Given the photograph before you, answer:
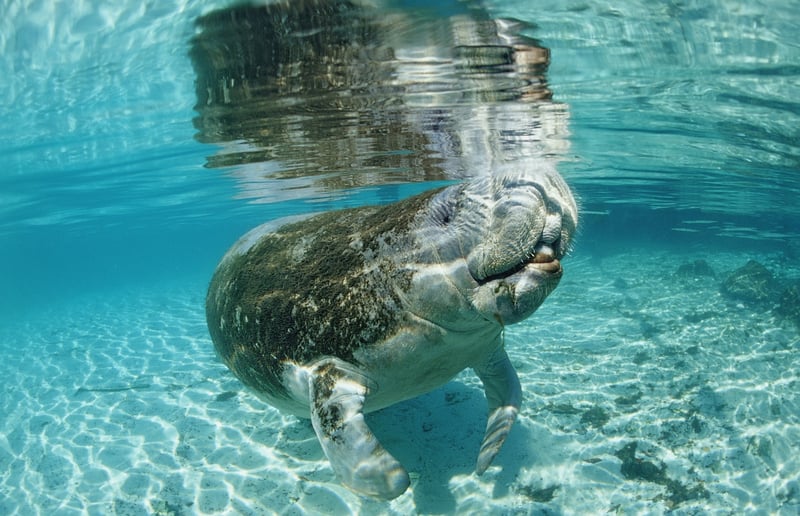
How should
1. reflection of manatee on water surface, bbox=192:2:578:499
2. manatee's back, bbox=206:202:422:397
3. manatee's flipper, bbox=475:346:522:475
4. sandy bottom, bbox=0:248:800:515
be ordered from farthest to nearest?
sandy bottom, bbox=0:248:800:515, manatee's flipper, bbox=475:346:522:475, manatee's back, bbox=206:202:422:397, reflection of manatee on water surface, bbox=192:2:578:499

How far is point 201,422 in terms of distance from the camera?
7.64 m

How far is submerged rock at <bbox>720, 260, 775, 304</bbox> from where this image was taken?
13625mm

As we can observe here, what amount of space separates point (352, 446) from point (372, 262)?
52.0 inches

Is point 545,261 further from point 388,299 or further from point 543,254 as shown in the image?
point 388,299

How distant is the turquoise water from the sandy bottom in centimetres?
4

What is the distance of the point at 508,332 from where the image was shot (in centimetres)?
1161

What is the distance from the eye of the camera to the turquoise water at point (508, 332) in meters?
5.48

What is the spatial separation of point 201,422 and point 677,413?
7.21m

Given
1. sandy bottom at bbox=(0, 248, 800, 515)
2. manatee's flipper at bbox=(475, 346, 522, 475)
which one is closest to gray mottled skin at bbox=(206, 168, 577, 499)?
manatee's flipper at bbox=(475, 346, 522, 475)

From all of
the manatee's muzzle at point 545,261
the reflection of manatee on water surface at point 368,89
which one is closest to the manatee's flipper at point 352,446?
the manatee's muzzle at point 545,261

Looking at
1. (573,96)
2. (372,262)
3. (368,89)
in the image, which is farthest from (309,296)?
(573,96)

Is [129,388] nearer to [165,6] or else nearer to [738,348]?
[165,6]

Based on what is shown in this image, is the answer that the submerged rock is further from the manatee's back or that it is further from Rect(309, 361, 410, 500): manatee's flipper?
Rect(309, 361, 410, 500): manatee's flipper

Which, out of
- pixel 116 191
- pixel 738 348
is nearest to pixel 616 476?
pixel 738 348
